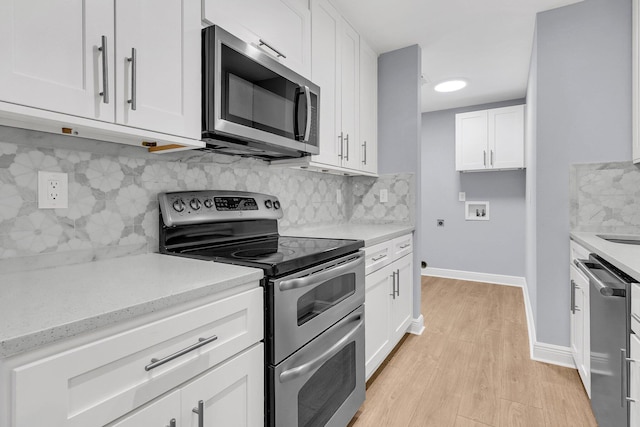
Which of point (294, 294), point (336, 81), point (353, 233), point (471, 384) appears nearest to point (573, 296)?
point (471, 384)

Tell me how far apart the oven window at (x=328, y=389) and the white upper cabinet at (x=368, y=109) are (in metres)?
1.55

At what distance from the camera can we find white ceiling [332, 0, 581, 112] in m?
2.28

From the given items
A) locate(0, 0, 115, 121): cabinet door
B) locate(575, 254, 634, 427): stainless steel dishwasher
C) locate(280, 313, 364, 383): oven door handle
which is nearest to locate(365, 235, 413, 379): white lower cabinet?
locate(280, 313, 364, 383): oven door handle

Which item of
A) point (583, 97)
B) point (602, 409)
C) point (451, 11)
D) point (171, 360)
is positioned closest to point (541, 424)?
point (602, 409)

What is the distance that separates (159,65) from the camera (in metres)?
1.12

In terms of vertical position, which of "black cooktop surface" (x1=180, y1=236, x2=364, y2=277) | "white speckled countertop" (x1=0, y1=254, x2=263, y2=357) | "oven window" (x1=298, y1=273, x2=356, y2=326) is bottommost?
"oven window" (x1=298, y1=273, x2=356, y2=326)

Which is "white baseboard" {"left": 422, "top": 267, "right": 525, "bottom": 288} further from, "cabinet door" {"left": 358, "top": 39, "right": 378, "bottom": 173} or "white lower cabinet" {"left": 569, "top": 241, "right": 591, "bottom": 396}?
"cabinet door" {"left": 358, "top": 39, "right": 378, "bottom": 173}

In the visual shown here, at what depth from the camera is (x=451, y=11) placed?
235cm

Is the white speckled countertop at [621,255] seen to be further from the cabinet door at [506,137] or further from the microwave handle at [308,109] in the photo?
the cabinet door at [506,137]

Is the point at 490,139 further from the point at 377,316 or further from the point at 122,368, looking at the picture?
the point at 122,368

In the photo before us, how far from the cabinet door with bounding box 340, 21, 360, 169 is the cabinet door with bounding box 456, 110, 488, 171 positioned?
236 centimetres

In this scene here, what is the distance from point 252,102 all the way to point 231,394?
1117 mm

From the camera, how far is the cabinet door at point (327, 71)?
6.53ft

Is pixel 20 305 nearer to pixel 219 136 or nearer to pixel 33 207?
pixel 33 207
